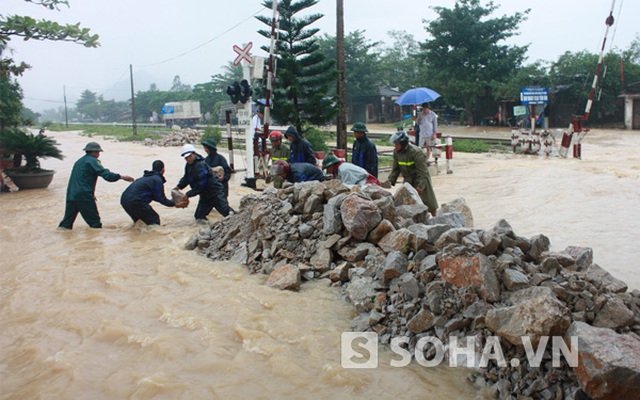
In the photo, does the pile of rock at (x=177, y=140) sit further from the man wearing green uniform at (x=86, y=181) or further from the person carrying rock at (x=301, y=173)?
the person carrying rock at (x=301, y=173)

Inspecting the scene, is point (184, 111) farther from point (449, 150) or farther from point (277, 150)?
point (277, 150)

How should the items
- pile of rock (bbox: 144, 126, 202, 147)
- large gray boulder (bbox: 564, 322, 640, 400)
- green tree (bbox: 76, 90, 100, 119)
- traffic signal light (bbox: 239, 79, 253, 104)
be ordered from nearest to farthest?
large gray boulder (bbox: 564, 322, 640, 400) < traffic signal light (bbox: 239, 79, 253, 104) < pile of rock (bbox: 144, 126, 202, 147) < green tree (bbox: 76, 90, 100, 119)

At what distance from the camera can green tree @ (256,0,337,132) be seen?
51.0 feet

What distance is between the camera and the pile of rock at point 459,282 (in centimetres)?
307

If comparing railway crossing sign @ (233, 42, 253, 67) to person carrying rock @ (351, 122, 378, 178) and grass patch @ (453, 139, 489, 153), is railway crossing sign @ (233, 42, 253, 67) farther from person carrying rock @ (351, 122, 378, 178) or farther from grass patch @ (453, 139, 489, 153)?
grass patch @ (453, 139, 489, 153)

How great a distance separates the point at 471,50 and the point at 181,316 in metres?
31.0

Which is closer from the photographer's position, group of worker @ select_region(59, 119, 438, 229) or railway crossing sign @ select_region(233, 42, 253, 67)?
group of worker @ select_region(59, 119, 438, 229)

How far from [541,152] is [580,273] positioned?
13915 mm

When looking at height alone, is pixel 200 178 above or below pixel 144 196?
above

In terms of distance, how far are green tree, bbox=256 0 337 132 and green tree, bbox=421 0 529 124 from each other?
57.0ft

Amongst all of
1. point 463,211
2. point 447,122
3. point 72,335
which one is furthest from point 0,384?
point 447,122

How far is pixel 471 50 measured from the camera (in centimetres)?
3170

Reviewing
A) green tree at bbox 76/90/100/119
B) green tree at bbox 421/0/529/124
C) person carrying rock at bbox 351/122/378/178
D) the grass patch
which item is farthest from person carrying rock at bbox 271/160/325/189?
green tree at bbox 76/90/100/119
